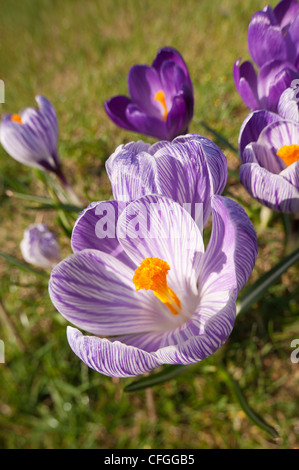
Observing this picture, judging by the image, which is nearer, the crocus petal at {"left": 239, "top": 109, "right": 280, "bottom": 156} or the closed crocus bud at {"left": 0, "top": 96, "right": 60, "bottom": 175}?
the crocus petal at {"left": 239, "top": 109, "right": 280, "bottom": 156}

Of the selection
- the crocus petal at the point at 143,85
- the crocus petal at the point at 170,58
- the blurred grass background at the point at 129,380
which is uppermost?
the crocus petal at the point at 170,58

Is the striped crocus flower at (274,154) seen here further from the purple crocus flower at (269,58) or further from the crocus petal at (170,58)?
the crocus petal at (170,58)

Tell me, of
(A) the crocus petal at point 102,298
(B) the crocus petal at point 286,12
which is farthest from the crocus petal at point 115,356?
(B) the crocus petal at point 286,12

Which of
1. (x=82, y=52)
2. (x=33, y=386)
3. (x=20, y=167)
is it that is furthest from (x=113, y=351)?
(x=82, y=52)

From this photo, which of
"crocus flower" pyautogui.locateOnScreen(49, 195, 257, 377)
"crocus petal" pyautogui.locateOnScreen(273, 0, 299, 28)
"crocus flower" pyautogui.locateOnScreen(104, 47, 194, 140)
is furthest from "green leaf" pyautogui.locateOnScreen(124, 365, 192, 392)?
"crocus petal" pyautogui.locateOnScreen(273, 0, 299, 28)

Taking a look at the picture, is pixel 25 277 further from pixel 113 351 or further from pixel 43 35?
pixel 43 35

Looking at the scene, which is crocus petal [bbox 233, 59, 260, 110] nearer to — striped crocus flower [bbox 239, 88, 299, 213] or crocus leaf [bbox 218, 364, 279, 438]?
striped crocus flower [bbox 239, 88, 299, 213]
